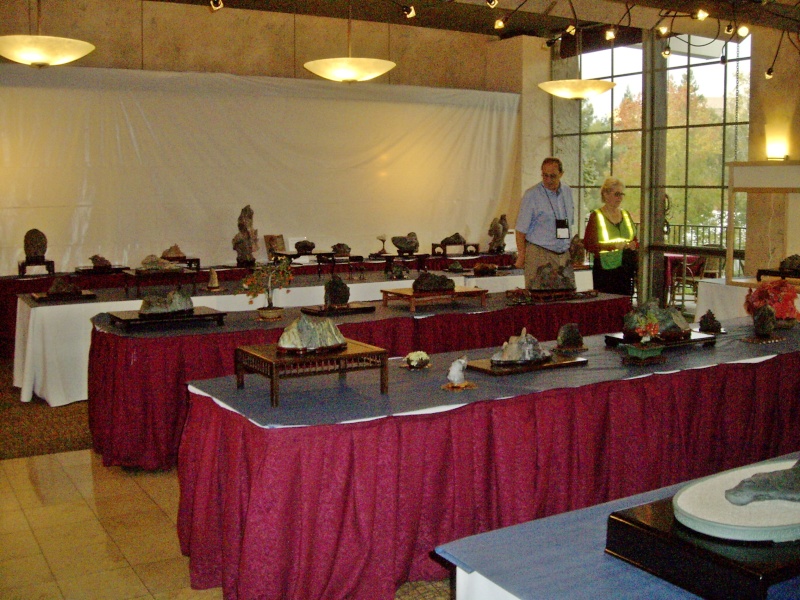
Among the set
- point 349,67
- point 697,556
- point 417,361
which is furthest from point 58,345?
point 697,556

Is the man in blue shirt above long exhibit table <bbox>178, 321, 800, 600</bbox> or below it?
above

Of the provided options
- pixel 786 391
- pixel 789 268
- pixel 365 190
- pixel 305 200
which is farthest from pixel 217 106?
pixel 786 391

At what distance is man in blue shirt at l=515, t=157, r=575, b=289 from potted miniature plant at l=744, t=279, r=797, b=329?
5.87 ft

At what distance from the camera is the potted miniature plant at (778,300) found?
4348 millimetres

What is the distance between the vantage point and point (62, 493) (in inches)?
165

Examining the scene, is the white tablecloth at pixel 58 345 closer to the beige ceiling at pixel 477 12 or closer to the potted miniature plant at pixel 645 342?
the potted miniature plant at pixel 645 342

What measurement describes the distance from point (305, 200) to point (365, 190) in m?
0.84

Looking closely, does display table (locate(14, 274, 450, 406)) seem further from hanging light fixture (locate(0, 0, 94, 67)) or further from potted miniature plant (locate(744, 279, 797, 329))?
potted miniature plant (locate(744, 279, 797, 329))

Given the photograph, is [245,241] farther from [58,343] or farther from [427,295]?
[427,295]

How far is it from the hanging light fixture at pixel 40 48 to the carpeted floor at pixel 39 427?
2281 mm

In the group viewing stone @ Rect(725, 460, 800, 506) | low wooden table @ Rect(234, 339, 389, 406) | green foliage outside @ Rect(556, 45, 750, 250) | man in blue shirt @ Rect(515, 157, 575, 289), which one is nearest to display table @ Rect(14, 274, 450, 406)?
man in blue shirt @ Rect(515, 157, 575, 289)

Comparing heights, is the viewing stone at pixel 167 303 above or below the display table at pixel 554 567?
above

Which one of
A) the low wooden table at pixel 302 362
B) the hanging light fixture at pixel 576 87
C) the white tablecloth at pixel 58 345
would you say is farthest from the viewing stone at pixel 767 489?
the hanging light fixture at pixel 576 87

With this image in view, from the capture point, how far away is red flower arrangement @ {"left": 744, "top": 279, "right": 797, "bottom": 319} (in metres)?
4.34
